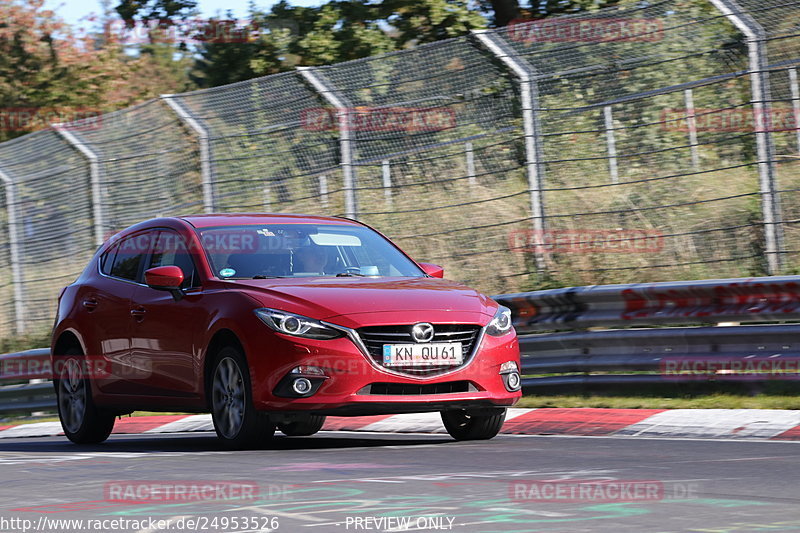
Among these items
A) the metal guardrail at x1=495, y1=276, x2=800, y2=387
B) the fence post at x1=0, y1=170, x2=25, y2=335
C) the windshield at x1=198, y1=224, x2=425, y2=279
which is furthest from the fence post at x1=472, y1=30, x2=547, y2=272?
the fence post at x1=0, y1=170, x2=25, y2=335

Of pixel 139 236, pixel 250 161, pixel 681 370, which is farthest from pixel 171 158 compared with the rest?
pixel 681 370

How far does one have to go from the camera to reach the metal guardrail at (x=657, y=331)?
A: 10477 mm

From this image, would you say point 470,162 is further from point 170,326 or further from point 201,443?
point 170,326

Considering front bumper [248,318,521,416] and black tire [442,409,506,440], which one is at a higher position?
front bumper [248,318,521,416]

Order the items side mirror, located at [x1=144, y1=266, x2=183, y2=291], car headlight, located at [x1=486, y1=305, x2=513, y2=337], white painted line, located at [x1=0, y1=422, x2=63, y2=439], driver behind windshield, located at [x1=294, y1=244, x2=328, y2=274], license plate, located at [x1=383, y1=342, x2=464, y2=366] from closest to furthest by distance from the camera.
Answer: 1. license plate, located at [x1=383, y1=342, x2=464, y2=366]
2. car headlight, located at [x1=486, y1=305, x2=513, y2=337]
3. side mirror, located at [x1=144, y1=266, x2=183, y2=291]
4. driver behind windshield, located at [x1=294, y1=244, x2=328, y2=274]
5. white painted line, located at [x1=0, y1=422, x2=63, y2=439]

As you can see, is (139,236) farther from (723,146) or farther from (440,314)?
(723,146)

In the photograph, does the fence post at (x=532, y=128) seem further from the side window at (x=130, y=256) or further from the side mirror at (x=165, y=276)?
the side mirror at (x=165, y=276)

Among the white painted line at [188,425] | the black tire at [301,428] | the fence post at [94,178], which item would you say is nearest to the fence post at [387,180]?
the white painted line at [188,425]

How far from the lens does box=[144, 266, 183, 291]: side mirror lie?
9.64 m

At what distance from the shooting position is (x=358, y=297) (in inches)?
360

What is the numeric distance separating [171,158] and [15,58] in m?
16.9

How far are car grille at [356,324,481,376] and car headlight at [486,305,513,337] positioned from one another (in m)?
0.21

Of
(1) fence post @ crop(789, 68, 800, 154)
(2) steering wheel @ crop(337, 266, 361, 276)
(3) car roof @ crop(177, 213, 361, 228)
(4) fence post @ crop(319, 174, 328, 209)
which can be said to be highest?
(1) fence post @ crop(789, 68, 800, 154)

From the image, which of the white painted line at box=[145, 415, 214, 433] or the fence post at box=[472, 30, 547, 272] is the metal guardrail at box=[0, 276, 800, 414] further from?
the white painted line at box=[145, 415, 214, 433]
